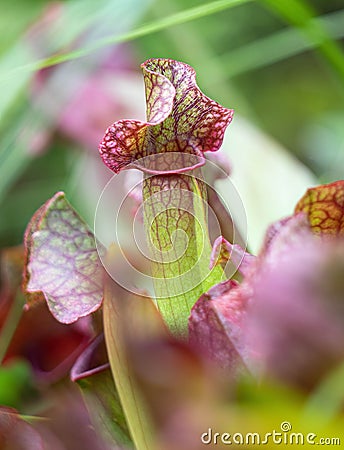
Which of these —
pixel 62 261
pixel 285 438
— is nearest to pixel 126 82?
pixel 62 261

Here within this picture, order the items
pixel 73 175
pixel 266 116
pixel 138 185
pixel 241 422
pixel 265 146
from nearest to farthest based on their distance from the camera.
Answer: pixel 241 422, pixel 138 185, pixel 265 146, pixel 73 175, pixel 266 116

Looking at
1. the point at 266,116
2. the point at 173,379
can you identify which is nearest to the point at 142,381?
the point at 173,379

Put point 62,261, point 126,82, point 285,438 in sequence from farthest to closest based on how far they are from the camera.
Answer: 1. point 126,82
2. point 62,261
3. point 285,438

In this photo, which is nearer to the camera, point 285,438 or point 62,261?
point 285,438

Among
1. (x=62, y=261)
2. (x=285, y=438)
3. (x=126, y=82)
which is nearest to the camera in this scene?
(x=285, y=438)

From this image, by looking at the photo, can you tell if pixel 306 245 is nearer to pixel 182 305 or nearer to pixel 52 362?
pixel 182 305

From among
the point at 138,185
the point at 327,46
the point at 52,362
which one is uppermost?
the point at 327,46

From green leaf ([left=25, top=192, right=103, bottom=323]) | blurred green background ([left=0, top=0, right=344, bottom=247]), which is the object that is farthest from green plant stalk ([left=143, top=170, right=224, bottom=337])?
blurred green background ([left=0, top=0, right=344, bottom=247])

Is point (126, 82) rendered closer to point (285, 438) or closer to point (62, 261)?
point (62, 261)
